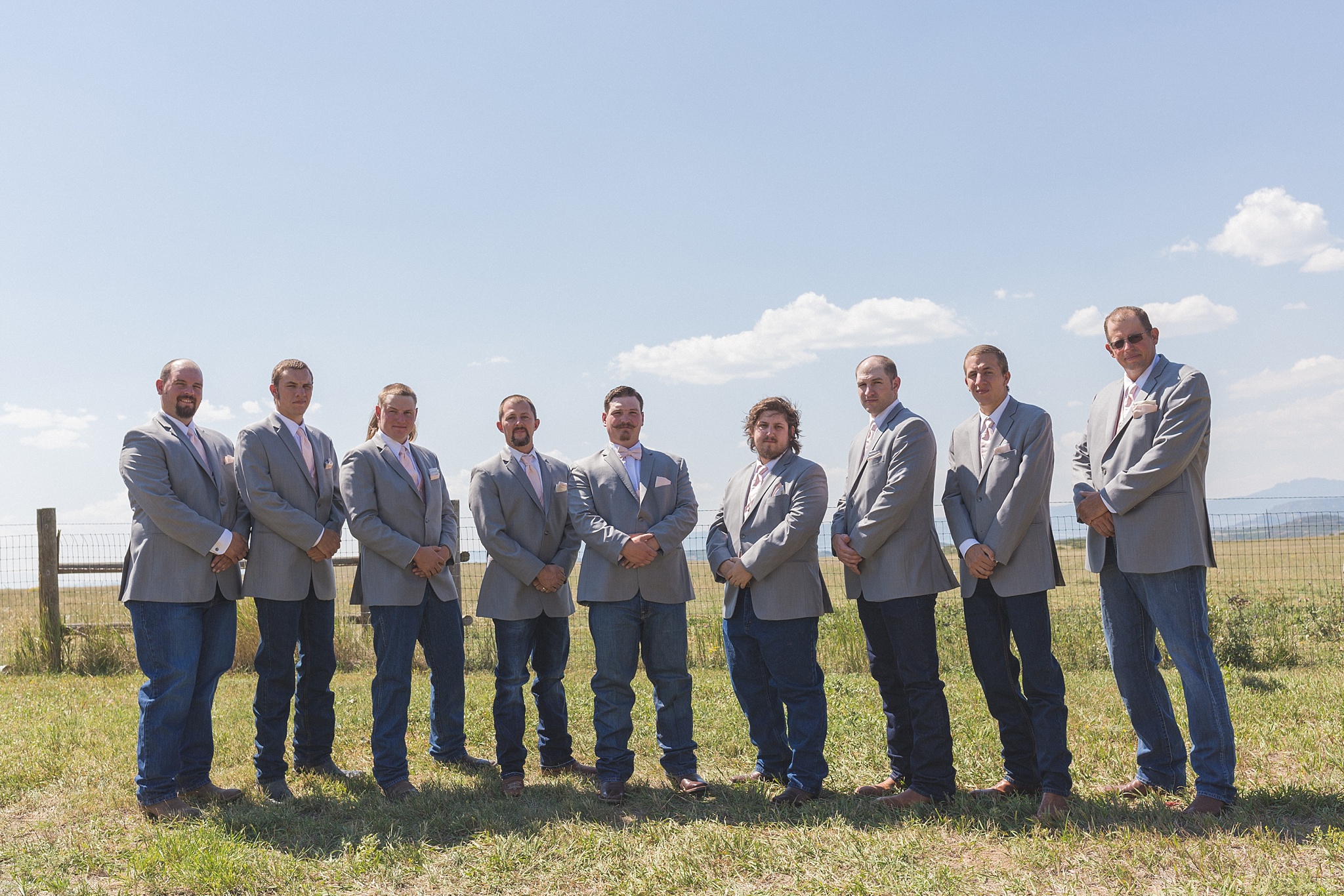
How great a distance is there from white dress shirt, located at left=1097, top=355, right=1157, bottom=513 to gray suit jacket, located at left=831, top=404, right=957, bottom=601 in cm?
90

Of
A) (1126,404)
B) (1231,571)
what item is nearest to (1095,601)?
(1231,571)

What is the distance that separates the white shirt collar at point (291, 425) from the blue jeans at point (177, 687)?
1095 millimetres

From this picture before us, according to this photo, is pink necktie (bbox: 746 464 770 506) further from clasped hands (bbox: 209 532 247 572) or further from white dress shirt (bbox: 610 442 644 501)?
clasped hands (bbox: 209 532 247 572)

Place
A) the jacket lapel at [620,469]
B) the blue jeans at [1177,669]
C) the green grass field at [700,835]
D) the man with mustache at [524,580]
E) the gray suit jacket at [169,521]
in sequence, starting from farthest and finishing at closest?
1. the man with mustache at [524,580]
2. the jacket lapel at [620,469]
3. the gray suit jacket at [169,521]
4. the blue jeans at [1177,669]
5. the green grass field at [700,835]

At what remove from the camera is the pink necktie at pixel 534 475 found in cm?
594

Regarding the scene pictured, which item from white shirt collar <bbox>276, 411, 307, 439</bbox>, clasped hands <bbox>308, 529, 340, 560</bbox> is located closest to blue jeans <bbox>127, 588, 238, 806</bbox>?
clasped hands <bbox>308, 529, 340, 560</bbox>

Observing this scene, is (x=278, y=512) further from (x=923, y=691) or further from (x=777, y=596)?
(x=923, y=691)

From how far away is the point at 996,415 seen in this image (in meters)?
5.14

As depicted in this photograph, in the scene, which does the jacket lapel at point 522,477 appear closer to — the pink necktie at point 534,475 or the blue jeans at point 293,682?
the pink necktie at point 534,475

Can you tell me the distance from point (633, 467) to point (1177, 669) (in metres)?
3.29

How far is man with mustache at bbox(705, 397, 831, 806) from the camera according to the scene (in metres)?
5.19

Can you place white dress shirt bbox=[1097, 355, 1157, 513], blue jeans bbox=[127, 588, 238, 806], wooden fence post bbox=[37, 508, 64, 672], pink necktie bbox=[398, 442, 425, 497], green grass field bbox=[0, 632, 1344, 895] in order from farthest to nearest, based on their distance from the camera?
1. wooden fence post bbox=[37, 508, 64, 672]
2. pink necktie bbox=[398, 442, 425, 497]
3. blue jeans bbox=[127, 588, 238, 806]
4. white dress shirt bbox=[1097, 355, 1157, 513]
5. green grass field bbox=[0, 632, 1344, 895]

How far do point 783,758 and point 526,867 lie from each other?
1.94 metres

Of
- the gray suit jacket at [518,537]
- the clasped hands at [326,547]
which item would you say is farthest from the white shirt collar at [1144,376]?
the clasped hands at [326,547]
